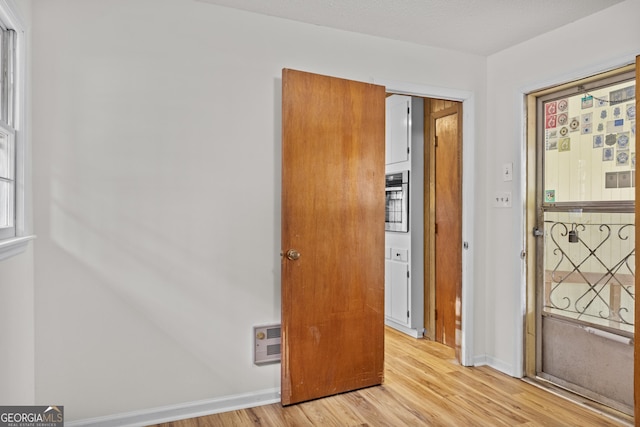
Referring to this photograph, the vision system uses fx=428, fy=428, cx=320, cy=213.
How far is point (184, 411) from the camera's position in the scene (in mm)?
2535

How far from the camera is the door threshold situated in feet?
8.38

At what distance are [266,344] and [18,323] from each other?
1.35m

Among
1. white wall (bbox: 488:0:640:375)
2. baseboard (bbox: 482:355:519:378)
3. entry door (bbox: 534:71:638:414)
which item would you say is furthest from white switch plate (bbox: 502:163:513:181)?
baseboard (bbox: 482:355:519:378)

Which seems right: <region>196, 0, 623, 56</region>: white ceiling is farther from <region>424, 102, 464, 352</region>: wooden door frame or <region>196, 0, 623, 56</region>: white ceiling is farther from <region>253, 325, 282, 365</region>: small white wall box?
<region>253, 325, 282, 365</region>: small white wall box

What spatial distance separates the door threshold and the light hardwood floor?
0.02 m

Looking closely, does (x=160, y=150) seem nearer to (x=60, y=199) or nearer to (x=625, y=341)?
(x=60, y=199)

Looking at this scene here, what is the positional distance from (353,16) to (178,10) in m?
1.08

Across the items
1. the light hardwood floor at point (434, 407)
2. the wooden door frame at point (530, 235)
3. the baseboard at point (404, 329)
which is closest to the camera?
the light hardwood floor at point (434, 407)

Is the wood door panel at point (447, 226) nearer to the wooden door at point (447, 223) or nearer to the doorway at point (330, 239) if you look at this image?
the wooden door at point (447, 223)

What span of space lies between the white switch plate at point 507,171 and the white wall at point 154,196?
65.2 inches

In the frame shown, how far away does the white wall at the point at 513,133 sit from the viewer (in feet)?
8.90

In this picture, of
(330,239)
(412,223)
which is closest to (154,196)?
(330,239)

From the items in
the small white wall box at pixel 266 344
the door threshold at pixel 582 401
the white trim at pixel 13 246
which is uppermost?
the white trim at pixel 13 246

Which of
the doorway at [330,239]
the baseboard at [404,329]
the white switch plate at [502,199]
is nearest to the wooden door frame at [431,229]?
the baseboard at [404,329]
